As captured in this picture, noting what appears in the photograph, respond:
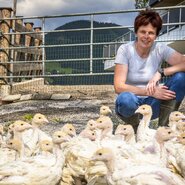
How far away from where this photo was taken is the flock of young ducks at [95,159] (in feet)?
10.9

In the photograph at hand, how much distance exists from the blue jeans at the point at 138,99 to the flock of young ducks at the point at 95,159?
178 mm

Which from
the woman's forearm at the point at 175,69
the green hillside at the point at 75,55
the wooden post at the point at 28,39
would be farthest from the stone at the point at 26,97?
the woman's forearm at the point at 175,69

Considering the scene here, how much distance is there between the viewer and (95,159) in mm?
3494

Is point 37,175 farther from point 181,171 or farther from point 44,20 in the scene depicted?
point 44,20

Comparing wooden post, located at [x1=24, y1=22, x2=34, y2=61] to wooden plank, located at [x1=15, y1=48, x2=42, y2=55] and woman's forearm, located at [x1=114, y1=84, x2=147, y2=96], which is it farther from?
woman's forearm, located at [x1=114, y1=84, x2=147, y2=96]

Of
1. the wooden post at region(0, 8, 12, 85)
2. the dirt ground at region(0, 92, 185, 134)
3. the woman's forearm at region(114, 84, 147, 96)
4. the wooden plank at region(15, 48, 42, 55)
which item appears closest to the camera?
the woman's forearm at region(114, 84, 147, 96)

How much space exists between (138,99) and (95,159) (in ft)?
6.94

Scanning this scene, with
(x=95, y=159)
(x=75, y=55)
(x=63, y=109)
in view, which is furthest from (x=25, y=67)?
(x=95, y=159)

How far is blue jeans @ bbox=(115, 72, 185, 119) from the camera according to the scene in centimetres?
531

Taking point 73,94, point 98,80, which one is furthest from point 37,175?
point 98,80

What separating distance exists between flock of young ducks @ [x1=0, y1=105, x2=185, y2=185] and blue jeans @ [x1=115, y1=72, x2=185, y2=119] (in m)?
0.18

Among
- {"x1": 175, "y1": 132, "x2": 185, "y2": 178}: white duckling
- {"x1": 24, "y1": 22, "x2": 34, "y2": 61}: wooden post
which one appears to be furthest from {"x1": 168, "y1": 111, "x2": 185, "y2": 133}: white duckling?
{"x1": 24, "y1": 22, "x2": 34, "y2": 61}: wooden post

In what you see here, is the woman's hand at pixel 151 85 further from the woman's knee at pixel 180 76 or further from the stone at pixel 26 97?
the stone at pixel 26 97

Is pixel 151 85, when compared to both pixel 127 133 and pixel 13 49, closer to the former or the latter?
pixel 127 133
